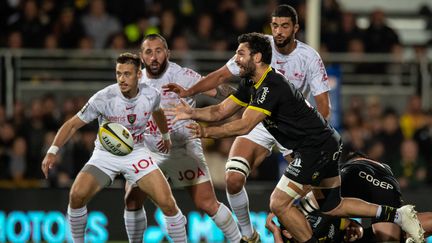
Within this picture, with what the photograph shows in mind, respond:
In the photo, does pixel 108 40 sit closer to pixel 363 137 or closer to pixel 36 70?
pixel 36 70

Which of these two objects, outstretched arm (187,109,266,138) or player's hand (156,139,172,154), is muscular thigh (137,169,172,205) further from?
outstretched arm (187,109,266,138)

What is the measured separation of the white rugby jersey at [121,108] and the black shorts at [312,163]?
58.3 inches

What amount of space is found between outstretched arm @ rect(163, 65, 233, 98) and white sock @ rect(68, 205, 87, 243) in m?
1.39

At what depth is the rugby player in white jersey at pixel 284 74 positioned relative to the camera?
1044cm

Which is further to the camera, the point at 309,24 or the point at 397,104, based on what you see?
the point at 397,104

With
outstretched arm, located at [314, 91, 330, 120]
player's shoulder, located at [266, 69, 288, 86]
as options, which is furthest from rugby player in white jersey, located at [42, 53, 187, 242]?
outstretched arm, located at [314, 91, 330, 120]

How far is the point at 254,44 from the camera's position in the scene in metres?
9.59

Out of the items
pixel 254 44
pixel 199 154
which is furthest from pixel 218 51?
pixel 254 44

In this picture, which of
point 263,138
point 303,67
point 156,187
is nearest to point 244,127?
point 156,187

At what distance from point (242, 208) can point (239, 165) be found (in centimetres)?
50

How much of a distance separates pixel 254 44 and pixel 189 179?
1860 millimetres

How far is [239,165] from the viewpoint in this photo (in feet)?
34.5

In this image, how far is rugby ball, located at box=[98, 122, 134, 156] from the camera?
1011cm

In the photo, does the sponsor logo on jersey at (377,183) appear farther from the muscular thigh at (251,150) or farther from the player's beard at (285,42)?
the player's beard at (285,42)
